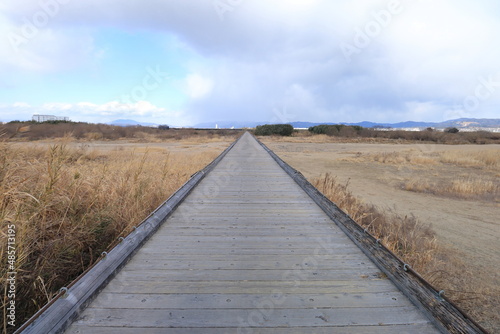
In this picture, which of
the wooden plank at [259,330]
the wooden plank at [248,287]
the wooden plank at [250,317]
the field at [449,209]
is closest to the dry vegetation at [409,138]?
the field at [449,209]

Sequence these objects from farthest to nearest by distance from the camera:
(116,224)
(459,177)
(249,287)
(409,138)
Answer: (409,138) → (459,177) → (116,224) → (249,287)

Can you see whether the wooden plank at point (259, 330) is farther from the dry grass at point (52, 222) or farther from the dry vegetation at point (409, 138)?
the dry vegetation at point (409, 138)

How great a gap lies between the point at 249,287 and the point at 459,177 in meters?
14.8

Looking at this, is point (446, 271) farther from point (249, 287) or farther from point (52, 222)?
point (52, 222)

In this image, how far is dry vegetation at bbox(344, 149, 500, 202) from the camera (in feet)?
33.1

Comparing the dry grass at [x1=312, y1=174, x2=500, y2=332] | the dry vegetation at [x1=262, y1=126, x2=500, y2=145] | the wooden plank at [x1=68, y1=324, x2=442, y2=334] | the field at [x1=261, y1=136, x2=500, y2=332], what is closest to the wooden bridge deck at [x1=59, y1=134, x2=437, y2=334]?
the wooden plank at [x1=68, y1=324, x2=442, y2=334]

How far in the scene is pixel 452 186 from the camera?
35.1 ft

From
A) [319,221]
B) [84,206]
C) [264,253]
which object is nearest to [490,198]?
[319,221]

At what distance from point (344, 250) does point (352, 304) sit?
3.04 ft

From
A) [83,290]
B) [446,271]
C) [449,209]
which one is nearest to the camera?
[83,290]

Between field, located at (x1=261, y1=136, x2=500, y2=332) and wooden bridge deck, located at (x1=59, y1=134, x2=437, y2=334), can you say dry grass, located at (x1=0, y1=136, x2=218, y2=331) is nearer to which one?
wooden bridge deck, located at (x1=59, y1=134, x2=437, y2=334)

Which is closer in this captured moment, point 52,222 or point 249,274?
point 249,274

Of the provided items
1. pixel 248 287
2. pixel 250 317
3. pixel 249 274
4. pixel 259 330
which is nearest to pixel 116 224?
pixel 249 274

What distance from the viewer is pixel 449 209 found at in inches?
323
